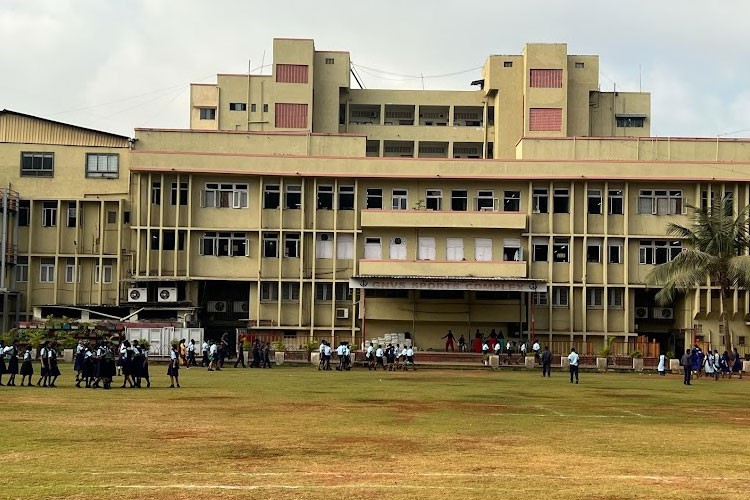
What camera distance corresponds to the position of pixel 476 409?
27625mm

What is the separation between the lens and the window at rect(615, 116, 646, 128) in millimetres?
83625

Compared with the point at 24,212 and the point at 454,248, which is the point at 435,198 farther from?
the point at 24,212

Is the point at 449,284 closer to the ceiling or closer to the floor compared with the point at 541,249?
closer to the floor

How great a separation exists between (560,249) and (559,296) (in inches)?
112

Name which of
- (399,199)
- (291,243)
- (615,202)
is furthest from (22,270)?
(615,202)

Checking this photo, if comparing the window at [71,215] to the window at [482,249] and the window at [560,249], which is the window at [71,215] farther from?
the window at [560,249]

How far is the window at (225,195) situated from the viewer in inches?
2477

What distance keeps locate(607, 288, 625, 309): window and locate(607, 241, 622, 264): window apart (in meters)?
1.68

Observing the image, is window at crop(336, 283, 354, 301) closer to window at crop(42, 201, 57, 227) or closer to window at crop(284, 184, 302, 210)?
window at crop(284, 184, 302, 210)

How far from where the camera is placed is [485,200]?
63.5 meters

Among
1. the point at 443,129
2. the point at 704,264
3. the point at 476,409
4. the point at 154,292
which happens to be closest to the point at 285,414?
the point at 476,409

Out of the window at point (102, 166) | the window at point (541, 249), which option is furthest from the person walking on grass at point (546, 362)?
the window at point (102, 166)

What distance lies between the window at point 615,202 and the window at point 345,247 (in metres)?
15.7

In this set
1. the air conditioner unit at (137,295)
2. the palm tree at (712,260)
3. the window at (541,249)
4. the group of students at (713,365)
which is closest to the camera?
the group of students at (713,365)
